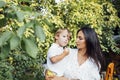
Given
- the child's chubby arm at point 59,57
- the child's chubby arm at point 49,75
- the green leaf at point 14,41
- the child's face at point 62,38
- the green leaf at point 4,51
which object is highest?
the green leaf at point 14,41

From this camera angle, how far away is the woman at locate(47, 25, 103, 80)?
125 inches

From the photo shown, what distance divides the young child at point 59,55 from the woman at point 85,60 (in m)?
0.23

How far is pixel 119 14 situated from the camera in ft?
29.2

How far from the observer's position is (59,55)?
3.72m

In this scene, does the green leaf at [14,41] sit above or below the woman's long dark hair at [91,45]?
above

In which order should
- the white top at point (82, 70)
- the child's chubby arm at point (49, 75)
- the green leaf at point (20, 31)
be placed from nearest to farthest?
the green leaf at point (20, 31) < the white top at point (82, 70) < the child's chubby arm at point (49, 75)

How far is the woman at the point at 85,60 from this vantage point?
3164mm

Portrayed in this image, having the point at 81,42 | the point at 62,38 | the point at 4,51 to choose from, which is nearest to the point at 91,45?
the point at 81,42

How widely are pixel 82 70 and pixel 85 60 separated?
0.13m

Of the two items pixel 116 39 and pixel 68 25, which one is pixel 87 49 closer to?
pixel 68 25

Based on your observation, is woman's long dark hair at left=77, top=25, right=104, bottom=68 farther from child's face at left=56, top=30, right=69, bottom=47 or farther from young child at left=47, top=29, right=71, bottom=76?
child's face at left=56, top=30, right=69, bottom=47

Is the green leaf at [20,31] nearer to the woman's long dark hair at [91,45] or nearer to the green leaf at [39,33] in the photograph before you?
the green leaf at [39,33]

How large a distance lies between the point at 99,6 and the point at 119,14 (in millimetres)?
1828

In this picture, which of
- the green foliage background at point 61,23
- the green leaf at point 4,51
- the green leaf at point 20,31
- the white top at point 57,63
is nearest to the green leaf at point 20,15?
the green leaf at point 20,31
